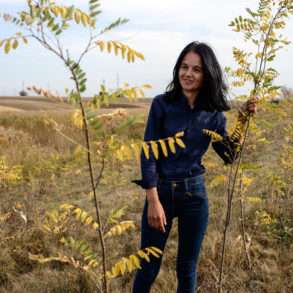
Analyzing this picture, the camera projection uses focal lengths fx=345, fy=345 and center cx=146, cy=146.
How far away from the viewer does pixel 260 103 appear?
2.39m

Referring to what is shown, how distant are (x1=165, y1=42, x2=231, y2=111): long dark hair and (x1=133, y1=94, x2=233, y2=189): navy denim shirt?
5cm

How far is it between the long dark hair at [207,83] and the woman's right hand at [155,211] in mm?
616

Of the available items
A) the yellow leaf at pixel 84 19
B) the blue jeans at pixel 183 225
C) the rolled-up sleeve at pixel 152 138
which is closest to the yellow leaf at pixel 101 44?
the yellow leaf at pixel 84 19

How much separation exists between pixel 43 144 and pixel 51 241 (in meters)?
6.45

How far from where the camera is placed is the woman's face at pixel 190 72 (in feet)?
6.95

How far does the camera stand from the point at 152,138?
6.91 ft

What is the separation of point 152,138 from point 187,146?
258 millimetres

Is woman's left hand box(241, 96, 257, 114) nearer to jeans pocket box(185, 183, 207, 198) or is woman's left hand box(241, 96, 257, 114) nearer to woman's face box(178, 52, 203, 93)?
woman's face box(178, 52, 203, 93)

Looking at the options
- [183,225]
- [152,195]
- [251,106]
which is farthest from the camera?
[183,225]

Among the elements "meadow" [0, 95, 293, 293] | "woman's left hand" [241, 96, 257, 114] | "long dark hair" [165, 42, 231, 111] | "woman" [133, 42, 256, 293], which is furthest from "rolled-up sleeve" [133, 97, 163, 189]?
"woman's left hand" [241, 96, 257, 114]

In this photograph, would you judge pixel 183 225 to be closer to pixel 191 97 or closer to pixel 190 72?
pixel 191 97

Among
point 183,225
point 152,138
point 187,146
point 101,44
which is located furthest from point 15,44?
point 183,225

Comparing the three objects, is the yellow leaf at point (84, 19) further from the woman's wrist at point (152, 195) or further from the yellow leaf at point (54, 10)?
Result: the woman's wrist at point (152, 195)

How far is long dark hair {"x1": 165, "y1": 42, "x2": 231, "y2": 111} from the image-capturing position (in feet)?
6.99
